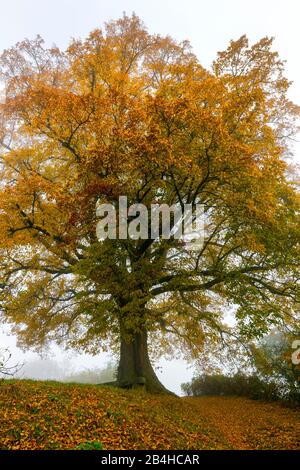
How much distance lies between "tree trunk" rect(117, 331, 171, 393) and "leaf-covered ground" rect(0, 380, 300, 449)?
1604 millimetres

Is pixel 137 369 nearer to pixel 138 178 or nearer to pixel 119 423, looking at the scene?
pixel 119 423

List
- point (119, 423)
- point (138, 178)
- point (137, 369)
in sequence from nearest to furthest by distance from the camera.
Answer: point (119, 423), point (138, 178), point (137, 369)

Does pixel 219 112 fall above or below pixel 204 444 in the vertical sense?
above

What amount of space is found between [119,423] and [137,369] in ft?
23.1

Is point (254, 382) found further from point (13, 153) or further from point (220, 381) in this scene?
point (13, 153)

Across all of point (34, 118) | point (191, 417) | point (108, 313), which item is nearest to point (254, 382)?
point (191, 417)

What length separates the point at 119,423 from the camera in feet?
27.4

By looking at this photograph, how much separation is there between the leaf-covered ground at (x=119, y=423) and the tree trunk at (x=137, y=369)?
5.26 feet

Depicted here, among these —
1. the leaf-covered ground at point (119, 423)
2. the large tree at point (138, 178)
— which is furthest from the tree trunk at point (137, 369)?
the leaf-covered ground at point (119, 423)

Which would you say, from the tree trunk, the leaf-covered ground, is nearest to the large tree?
the tree trunk

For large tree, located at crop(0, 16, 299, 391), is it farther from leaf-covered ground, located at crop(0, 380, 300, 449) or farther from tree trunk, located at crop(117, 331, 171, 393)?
leaf-covered ground, located at crop(0, 380, 300, 449)

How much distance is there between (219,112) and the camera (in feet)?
38.1

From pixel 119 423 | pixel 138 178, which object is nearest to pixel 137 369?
pixel 119 423

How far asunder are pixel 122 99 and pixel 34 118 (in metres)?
3.69
